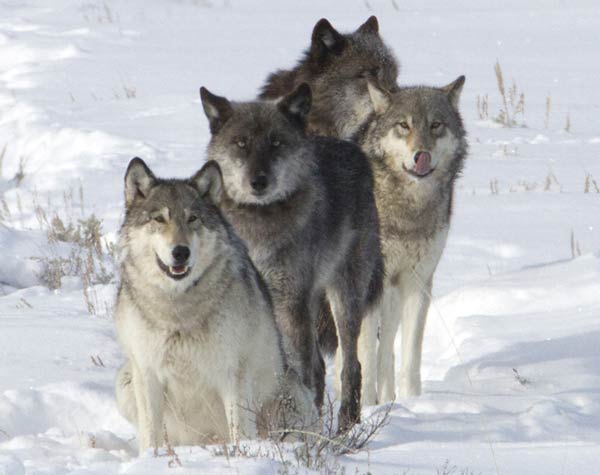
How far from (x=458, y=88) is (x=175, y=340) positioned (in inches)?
115

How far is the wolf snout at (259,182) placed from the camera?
633 cm

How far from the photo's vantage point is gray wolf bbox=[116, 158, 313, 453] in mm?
5383

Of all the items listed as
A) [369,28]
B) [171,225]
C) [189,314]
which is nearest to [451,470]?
[189,314]

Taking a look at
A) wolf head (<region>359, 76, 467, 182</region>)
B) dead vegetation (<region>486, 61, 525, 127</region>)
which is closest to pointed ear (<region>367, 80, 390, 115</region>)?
wolf head (<region>359, 76, 467, 182</region>)

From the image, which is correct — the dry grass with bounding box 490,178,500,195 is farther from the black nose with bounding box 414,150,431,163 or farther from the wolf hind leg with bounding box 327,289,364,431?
the wolf hind leg with bounding box 327,289,364,431

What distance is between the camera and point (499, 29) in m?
21.5

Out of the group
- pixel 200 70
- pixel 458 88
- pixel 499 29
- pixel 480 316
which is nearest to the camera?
pixel 458 88

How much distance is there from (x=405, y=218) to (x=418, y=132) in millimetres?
609

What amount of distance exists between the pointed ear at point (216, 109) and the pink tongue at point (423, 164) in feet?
4.22

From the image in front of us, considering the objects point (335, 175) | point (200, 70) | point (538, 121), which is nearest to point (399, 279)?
point (335, 175)

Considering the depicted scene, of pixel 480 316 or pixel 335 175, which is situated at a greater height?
pixel 335 175

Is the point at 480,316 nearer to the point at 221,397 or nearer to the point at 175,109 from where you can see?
the point at 221,397

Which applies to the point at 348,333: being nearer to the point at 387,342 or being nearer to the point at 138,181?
the point at 387,342

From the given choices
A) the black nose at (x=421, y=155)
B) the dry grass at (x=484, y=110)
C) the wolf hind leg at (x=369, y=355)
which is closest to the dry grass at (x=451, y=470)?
the wolf hind leg at (x=369, y=355)
